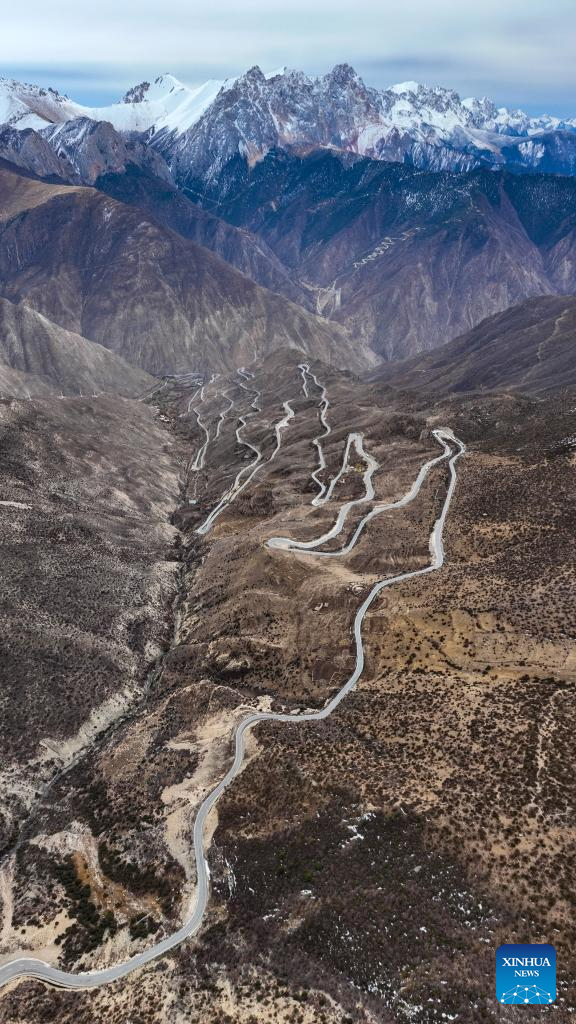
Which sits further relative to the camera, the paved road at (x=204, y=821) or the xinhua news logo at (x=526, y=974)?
the paved road at (x=204, y=821)

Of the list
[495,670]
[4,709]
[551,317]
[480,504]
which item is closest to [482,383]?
[551,317]

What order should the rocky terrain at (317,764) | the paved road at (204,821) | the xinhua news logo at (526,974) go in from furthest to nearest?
the paved road at (204,821) < the rocky terrain at (317,764) < the xinhua news logo at (526,974)

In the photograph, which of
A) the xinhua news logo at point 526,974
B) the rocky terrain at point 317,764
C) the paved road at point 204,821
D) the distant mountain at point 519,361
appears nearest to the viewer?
the xinhua news logo at point 526,974

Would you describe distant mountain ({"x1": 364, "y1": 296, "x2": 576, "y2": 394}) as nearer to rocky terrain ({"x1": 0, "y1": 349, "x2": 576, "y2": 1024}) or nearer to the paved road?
rocky terrain ({"x1": 0, "y1": 349, "x2": 576, "y2": 1024})

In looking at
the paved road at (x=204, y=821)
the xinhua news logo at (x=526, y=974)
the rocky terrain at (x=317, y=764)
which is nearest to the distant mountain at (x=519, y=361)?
the rocky terrain at (x=317, y=764)

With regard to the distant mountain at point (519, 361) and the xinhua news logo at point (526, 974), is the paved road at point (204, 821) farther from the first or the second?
the distant mountain at point (519, 361)

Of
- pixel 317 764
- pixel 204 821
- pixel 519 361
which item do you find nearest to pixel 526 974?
pixel 317 764

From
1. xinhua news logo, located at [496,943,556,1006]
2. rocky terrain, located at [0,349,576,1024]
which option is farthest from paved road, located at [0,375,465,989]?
xinhua news logo, located at [496,943,556,1006]
